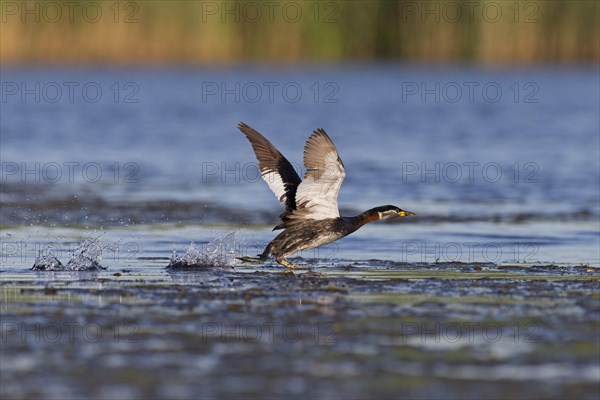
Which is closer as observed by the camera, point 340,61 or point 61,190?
point 61,190

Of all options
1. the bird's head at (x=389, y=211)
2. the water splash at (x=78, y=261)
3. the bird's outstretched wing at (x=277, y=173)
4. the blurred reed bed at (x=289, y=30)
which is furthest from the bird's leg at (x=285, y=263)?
the blurred reed bed at (x=289, y=30)

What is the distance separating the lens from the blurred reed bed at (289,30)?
55.2 meters

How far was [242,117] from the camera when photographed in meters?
41.1

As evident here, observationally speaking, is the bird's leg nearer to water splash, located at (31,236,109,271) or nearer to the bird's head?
the bird's head

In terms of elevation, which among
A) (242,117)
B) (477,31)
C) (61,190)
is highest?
(477,31)

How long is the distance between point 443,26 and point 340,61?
12710 mm

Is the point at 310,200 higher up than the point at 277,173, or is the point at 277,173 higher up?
the point at 277,173

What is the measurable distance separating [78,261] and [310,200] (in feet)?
7.74

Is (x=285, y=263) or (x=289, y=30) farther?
(x=289, y=30)

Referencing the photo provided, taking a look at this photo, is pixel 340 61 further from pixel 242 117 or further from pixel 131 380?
pixel 131 380

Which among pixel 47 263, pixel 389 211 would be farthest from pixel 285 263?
pixel 47 263

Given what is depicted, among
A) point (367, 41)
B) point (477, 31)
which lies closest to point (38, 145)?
point (477, 31)

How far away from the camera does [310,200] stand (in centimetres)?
1211

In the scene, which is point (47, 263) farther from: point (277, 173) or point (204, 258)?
point (277, 173)
